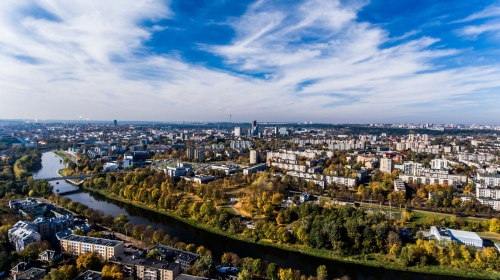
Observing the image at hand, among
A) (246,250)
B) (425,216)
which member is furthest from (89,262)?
(425,216)

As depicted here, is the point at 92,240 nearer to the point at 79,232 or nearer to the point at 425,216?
the point at 79,232

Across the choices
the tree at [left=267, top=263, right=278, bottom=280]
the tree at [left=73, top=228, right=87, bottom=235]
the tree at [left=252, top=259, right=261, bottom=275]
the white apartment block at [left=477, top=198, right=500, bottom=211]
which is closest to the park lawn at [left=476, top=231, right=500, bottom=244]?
the white apartment block at [left=477, top=198, right=500, bottom=211]

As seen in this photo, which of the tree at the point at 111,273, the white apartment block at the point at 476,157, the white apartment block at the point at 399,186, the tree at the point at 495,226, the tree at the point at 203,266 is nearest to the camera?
the tree at the point at 111,273

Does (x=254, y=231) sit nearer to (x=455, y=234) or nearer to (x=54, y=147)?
(x=455, y=234)

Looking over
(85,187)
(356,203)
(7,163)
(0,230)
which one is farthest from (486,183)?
(7,163)

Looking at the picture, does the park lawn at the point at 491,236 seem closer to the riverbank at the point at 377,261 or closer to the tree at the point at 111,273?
the riverbank at the point at 377,261

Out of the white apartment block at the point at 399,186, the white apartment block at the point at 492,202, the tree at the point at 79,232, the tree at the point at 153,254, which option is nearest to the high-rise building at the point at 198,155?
the white apartment block at the point at 399,186
